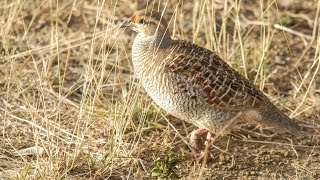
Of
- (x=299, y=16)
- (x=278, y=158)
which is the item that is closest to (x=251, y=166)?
(x=278, y=158)

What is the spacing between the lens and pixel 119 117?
561 centimetres

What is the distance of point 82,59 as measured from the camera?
Answer: 736 cm

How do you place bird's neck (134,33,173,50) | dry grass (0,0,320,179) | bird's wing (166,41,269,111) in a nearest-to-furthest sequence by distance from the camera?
dry grass (0,0,320,179) < bird's wing (166,41,269,111) < bird's neck (134,33,173,50)

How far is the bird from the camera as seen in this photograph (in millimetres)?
5523

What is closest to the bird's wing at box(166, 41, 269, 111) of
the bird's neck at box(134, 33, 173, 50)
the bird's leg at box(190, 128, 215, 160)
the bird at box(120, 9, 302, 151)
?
the bird at box(120, 9, 302, 151)

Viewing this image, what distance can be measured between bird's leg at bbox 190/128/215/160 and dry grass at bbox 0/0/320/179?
0.30ft

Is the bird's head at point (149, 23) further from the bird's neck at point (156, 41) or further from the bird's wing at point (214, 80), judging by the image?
the bird's wing at point (214, 80)

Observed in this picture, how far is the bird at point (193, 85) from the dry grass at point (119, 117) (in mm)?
192

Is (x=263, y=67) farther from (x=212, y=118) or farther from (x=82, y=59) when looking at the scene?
(x=82, y=59)

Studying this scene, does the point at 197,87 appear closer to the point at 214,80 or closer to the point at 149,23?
the point at 214,80

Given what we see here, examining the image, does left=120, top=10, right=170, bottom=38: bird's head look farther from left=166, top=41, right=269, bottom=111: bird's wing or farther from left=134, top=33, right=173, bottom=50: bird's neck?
left=166, top=41, right=269, bottom=111: bird's wing

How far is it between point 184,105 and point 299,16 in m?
3.20

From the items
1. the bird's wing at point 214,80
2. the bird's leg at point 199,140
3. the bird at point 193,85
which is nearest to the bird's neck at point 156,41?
the bird at point 193,85

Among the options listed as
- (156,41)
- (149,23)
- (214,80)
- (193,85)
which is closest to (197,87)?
(193,85)
